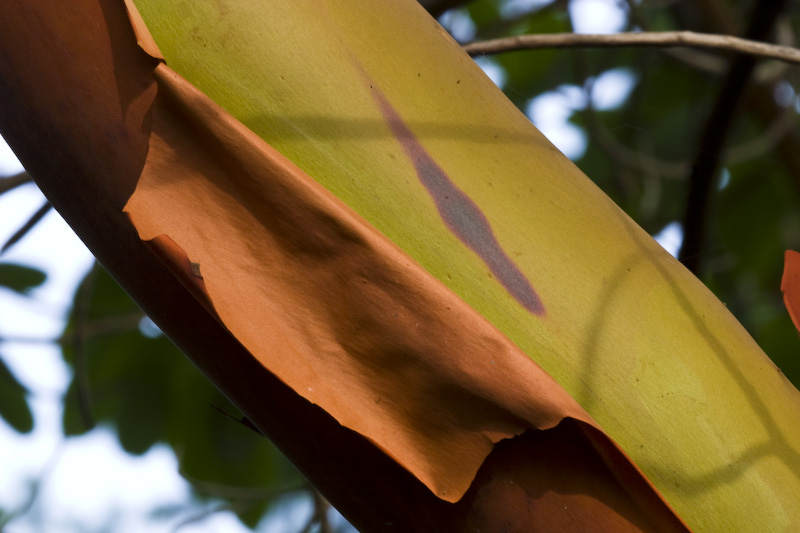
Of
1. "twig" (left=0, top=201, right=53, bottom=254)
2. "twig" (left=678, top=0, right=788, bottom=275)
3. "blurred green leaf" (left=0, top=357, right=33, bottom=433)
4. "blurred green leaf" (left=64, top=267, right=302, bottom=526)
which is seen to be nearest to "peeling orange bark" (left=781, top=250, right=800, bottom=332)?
"twig" (left=678, top=0, right=788, bottom=275)

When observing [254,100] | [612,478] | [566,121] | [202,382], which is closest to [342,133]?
[254,100]

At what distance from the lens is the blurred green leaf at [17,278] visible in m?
0.85

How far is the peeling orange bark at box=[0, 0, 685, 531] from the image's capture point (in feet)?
0.71

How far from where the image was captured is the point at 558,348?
240 millimetres

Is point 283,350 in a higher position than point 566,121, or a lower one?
higher

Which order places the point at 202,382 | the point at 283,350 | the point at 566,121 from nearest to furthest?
1. the point at 283,350
2. the point at 202,382
3. the point at 566,121

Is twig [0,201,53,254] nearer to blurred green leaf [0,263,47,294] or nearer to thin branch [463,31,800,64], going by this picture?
blurred green leaf [0,263,47,294]

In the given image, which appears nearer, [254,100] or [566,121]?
[254,100]

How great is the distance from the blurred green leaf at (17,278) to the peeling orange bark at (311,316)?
68 centimetres

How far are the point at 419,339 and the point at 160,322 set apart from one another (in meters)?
0.10

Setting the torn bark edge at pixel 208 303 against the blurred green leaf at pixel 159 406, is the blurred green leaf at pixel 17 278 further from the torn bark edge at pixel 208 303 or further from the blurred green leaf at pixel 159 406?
the torn bark edge at pixel 208 303

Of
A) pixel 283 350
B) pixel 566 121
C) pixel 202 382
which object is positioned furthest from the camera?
pixel 566 121

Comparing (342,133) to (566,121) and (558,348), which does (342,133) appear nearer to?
(558,348)

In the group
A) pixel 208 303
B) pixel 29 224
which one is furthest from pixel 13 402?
pixel 208 303
